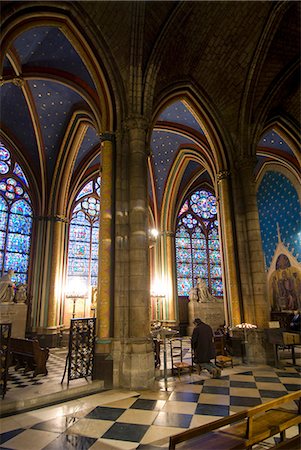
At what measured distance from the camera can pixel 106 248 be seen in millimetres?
6902

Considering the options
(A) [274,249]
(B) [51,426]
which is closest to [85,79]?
(B) [51,426]

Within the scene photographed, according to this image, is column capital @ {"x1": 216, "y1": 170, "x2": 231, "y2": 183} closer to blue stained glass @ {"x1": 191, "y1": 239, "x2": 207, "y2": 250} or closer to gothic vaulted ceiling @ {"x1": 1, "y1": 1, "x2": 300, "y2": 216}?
gothic vaulted ceiling @ {"x1": 1, "y1": 1, "x2": 300, "y2": 216}

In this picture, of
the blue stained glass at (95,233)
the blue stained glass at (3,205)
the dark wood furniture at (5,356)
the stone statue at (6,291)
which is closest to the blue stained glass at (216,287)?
the blue stained glass at (95,233)

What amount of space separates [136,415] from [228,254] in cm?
625

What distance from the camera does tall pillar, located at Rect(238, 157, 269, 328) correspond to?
340 inches

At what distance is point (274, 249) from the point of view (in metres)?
16.4

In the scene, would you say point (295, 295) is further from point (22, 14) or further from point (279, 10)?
point (22, 14)

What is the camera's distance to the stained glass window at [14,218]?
13156 millimetres

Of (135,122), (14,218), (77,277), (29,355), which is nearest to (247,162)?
(135,122)

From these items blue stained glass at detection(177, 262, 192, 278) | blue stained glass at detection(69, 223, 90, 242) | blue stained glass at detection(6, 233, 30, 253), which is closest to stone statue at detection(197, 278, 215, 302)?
blue stained glass at detection(177, 262, 192, 278)

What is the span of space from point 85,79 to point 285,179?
457 inches

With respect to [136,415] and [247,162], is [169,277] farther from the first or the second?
[136,415]

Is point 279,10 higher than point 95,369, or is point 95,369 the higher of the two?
point 279,10

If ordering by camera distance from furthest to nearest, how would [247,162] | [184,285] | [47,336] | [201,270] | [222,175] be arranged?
[201,270] → [184,285] → [47,336] → [222,175] → [247,162]
